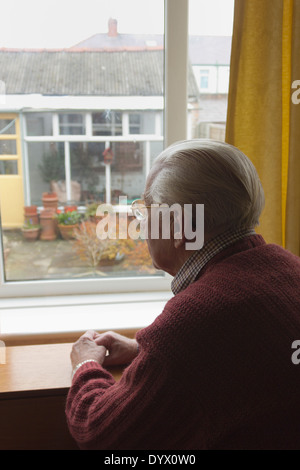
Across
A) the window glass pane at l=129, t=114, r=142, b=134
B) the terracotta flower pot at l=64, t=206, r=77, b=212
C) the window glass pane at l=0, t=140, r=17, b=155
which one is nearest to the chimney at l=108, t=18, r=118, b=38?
the window glass pane at l=129, t=114, r=142, b=134

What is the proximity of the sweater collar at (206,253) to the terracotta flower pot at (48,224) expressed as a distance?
3.22ft

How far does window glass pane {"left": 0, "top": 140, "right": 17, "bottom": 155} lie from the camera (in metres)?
1.82

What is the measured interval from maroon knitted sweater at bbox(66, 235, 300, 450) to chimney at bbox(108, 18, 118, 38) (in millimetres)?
1244

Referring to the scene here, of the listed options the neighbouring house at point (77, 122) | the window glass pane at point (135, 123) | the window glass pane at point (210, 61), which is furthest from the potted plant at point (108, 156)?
the window glass pane at point (210, 61)

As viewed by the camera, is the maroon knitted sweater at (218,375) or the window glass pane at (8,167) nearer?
the maroon knitted sweater at (218,375)

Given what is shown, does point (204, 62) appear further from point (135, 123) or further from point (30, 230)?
point (30, 230)

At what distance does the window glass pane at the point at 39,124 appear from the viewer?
5.96ft

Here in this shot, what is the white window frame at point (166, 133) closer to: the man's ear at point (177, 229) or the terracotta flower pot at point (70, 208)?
the terracotta flower pot at point (70, 208)

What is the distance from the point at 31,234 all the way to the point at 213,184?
111cm

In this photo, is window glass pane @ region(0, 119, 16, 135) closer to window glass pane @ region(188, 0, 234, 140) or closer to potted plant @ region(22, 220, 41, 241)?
potted plant @ region(22, 220, 41, 241)

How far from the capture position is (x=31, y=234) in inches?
74.9

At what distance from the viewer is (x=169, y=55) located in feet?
5.79

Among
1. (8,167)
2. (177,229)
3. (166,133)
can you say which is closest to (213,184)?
(177,229)
